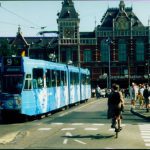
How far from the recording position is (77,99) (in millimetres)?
40406

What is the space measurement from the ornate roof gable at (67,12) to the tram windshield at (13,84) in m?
62.8

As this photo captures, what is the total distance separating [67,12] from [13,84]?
63677 mm

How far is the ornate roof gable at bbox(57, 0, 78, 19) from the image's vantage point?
85438 mm

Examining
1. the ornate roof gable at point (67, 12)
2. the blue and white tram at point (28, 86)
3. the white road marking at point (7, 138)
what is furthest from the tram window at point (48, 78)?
the ornate roof gable at point (67, 12)

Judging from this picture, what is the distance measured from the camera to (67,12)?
85750 millimetres

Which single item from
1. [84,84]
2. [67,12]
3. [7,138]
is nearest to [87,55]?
[67,12]

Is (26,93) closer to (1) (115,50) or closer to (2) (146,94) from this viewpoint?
(2) (146,94)

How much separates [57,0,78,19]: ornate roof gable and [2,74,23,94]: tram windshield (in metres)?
62.8

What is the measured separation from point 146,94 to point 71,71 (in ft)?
19.4

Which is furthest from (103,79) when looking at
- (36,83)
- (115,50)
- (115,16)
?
(36,83)

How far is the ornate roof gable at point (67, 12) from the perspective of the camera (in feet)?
280

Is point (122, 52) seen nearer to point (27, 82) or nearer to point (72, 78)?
point (72, 78)

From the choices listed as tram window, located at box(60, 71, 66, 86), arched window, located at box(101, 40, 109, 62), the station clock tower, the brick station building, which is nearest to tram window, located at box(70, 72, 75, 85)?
tram window, located at box(60, 71, 66, 86)

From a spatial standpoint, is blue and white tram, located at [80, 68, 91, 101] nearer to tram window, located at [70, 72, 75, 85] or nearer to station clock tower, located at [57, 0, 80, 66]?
tram window, located at [70, 72, 75, 85]
